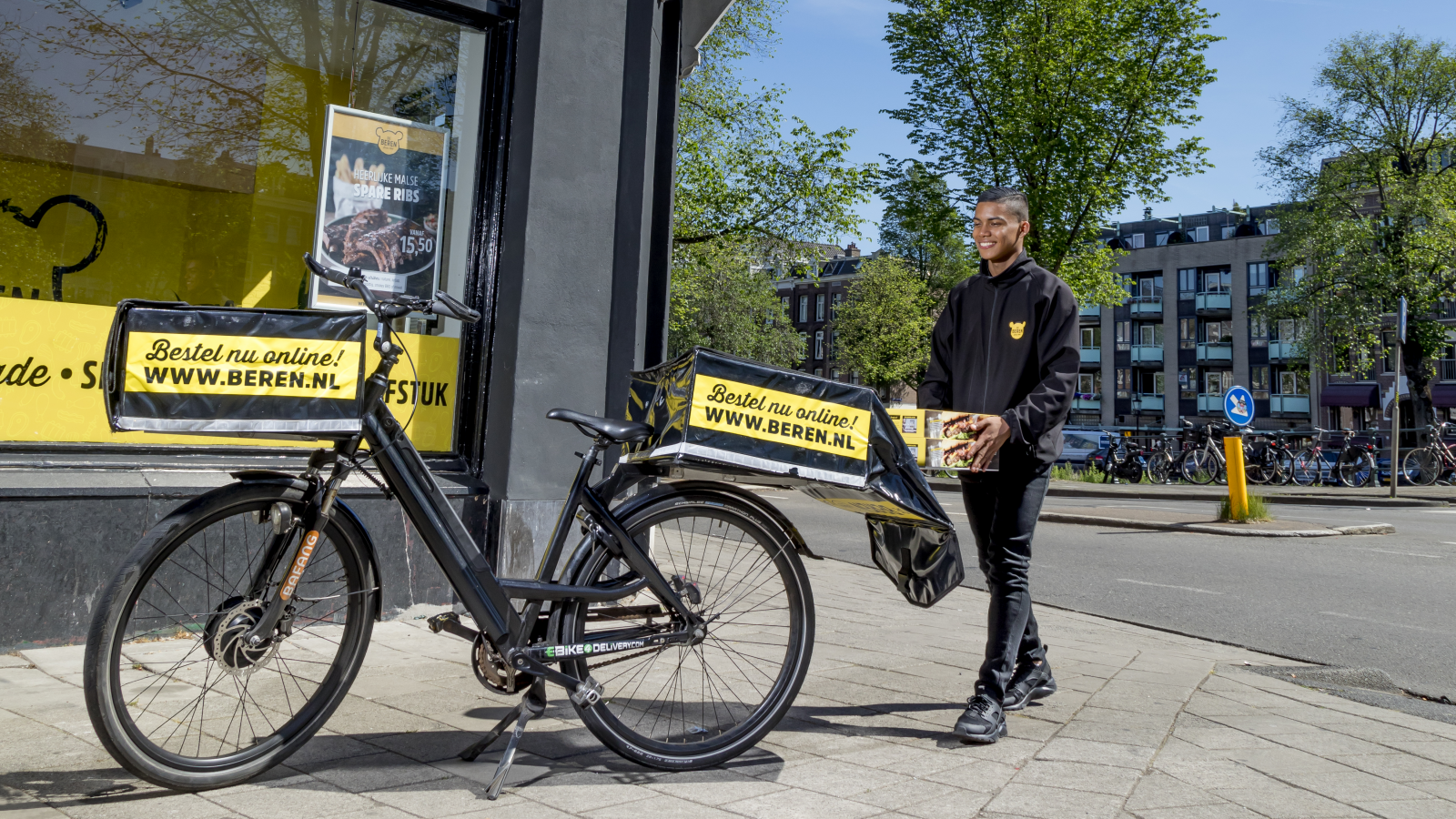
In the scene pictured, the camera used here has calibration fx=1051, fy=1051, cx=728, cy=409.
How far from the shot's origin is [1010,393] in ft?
12.3

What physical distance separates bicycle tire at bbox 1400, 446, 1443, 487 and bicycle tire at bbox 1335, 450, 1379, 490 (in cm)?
118

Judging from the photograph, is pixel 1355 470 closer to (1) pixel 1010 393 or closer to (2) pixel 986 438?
(1) pixel 1010 393

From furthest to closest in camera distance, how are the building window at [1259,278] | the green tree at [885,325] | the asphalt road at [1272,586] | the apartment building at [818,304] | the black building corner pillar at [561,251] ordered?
the apartment building at [818,304] → the building window at [1259,278] → the green tree at [885,325] → the asphalt road at [1272,586] → the black building corner pillar at [561,251]

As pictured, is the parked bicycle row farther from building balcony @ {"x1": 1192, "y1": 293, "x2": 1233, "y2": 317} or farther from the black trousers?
building balcony @ {"x1": 1192, "y1": 293, "x2": 1233, "y2": 317}

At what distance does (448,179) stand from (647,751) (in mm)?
4028

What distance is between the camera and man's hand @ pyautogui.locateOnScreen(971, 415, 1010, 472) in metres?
3.37

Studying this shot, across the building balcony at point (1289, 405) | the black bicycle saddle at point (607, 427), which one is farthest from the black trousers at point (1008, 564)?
the building balcony at point (1289, 405)

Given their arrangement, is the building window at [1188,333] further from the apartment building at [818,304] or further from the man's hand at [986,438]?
the man's hand at [986,438]

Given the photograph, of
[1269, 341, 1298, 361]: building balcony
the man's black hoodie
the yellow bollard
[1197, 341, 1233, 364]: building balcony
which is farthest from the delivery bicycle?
[1197, 341, 1233, 364]: building balcony

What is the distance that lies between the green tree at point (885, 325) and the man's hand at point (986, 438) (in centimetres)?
5072

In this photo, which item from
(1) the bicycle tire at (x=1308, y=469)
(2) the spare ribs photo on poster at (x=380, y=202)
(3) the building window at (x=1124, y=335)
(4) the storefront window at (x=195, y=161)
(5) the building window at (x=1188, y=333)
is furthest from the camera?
(3) the building window at (x=1124, y=335)

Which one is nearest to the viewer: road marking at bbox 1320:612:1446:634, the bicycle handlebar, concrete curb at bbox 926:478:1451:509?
the bicycle handlebar

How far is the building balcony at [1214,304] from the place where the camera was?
62.8 meters

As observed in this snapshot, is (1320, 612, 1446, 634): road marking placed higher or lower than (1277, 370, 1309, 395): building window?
lower
